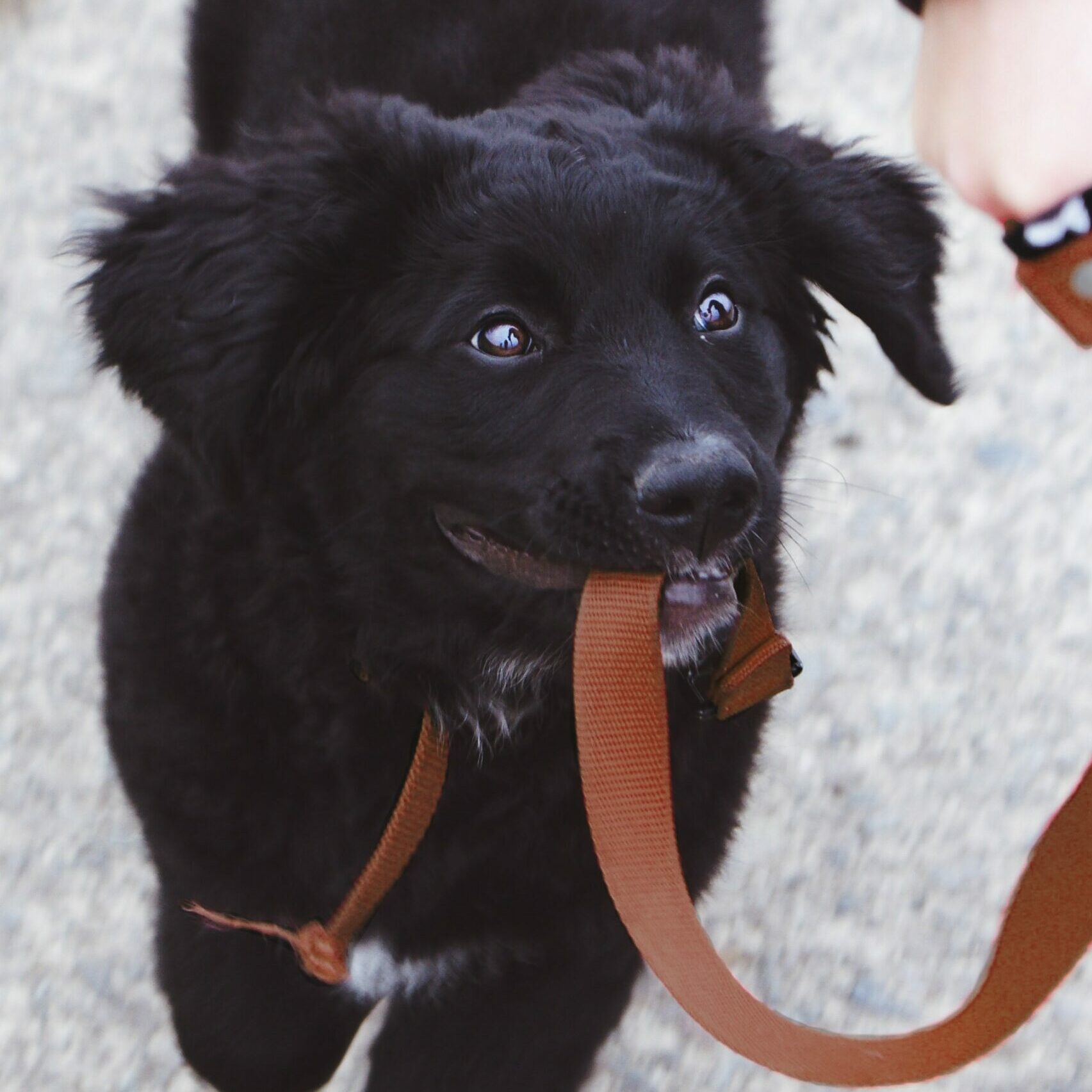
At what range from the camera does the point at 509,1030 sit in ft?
7.18

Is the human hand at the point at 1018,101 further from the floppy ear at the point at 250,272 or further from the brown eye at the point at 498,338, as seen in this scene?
the floppy ear at the point at 250,272

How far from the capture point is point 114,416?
11.6ft

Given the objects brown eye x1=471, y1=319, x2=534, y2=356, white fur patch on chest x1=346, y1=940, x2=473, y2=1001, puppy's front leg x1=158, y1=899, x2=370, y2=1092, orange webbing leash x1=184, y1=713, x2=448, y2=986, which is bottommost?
puppy's front leg x1=158, y1=899, x2=370, y2=1092

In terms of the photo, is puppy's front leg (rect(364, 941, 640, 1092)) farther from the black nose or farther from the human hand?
the human hand

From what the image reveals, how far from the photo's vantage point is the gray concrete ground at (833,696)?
2.59 metres

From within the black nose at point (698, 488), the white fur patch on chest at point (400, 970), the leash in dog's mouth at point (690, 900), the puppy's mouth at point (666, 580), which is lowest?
the white fur patch on chest at point (400, 970)

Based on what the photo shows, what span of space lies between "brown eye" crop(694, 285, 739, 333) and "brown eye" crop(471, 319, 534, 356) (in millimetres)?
231

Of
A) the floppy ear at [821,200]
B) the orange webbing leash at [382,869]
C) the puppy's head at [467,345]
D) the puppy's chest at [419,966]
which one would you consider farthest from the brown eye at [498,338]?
the puppy's chest at [419,966]

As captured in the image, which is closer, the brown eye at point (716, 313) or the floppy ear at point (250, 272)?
the floppy ear at point (250, 272)

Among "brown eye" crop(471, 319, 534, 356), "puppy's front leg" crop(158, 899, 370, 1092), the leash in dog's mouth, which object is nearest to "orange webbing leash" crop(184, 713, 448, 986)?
"puppy's front leg" crop(158, 899, 370, 1092)

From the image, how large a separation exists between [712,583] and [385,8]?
4.61 ft

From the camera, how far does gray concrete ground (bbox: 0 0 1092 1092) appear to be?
2588 millimetres

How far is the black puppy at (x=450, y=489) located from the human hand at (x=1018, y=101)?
22.4 inches

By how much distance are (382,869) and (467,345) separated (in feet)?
2.18
